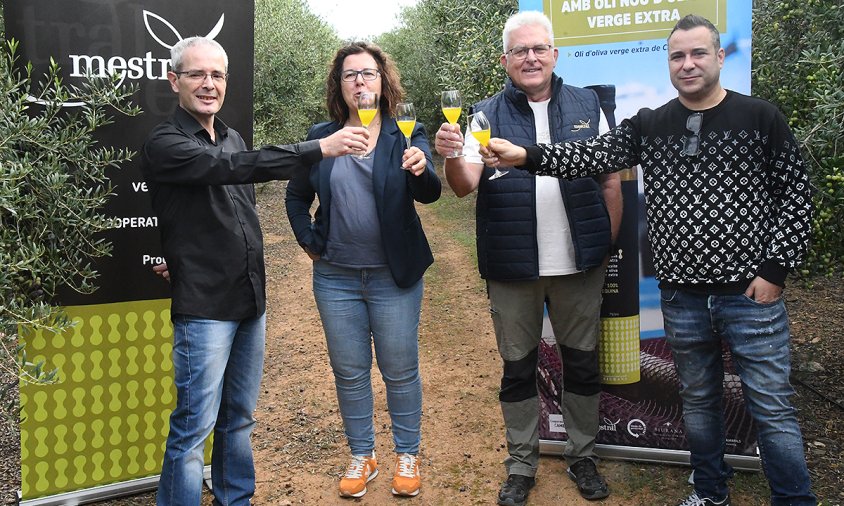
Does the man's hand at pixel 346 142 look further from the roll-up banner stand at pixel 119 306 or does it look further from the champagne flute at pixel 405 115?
the roll-up banner stand at pixel 119 306

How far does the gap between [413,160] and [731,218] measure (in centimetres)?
148

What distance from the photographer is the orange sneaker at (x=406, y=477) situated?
4070 mm

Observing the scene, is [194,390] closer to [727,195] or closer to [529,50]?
[529,50]

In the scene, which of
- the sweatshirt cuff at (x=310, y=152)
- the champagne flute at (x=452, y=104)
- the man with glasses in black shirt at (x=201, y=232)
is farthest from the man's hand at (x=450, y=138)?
the sweatshirt cuff at (x=310, y=152)

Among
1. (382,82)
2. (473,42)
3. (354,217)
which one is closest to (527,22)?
(382,82)

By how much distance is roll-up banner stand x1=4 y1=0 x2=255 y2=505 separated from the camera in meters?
3.56

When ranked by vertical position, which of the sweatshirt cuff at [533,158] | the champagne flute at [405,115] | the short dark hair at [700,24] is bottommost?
the sweatshirt cuff at [533,158]

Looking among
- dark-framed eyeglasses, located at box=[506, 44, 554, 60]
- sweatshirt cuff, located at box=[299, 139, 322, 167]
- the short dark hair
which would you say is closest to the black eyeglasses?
the short dark hair

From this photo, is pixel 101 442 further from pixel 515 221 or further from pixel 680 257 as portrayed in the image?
pixel 680 257

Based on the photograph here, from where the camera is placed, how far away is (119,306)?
12.7 ft

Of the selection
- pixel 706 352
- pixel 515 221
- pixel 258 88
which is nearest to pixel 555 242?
pixel 515 221

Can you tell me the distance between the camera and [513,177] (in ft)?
12.2

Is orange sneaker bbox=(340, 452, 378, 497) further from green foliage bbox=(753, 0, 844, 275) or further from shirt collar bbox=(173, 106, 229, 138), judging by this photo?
green foliage bbox=(753, 0, 844, 275)

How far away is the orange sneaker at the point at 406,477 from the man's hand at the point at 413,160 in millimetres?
1711
